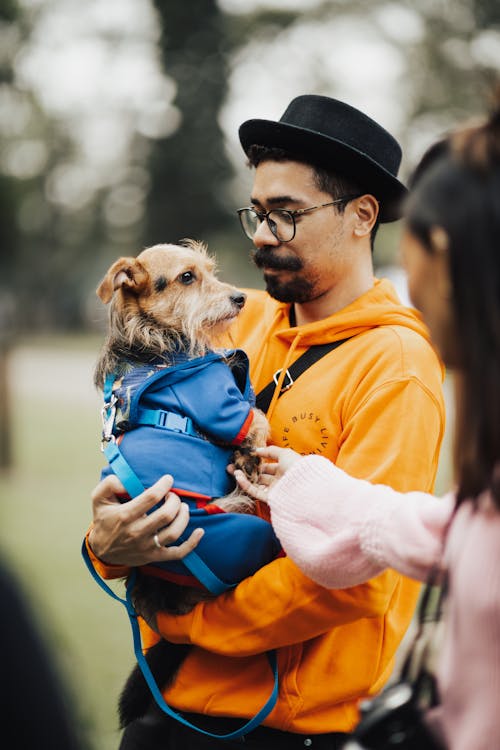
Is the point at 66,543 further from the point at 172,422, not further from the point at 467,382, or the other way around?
the point at 467,382

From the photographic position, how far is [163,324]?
3.79 metres

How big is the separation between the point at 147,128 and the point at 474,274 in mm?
39809

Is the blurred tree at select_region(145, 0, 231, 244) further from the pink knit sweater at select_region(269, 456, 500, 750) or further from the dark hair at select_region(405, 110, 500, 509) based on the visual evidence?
the dark hair at select_region(405, 110, 500, 509)

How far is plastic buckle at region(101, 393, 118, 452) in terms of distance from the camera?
10.0 ft

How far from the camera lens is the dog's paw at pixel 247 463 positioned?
10.3ft

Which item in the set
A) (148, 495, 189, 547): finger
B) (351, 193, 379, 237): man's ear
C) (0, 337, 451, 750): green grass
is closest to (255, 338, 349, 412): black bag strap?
(351, 193, 379, 237): man's ear

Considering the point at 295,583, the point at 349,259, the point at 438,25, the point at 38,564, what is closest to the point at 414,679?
the point at 295,583

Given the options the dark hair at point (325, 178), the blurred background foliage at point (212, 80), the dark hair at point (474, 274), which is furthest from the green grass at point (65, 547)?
the blurred background foliage at point (212, 80)

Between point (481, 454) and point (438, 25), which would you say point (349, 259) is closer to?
point (481, 454)

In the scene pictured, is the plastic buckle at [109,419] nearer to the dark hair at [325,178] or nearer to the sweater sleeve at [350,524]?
the sweater sleeve at [350,524]

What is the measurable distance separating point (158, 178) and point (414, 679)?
3771 centimetres

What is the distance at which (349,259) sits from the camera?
3.19 m

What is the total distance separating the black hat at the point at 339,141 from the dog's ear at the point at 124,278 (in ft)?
2.98

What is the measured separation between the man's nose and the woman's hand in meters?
0.83
